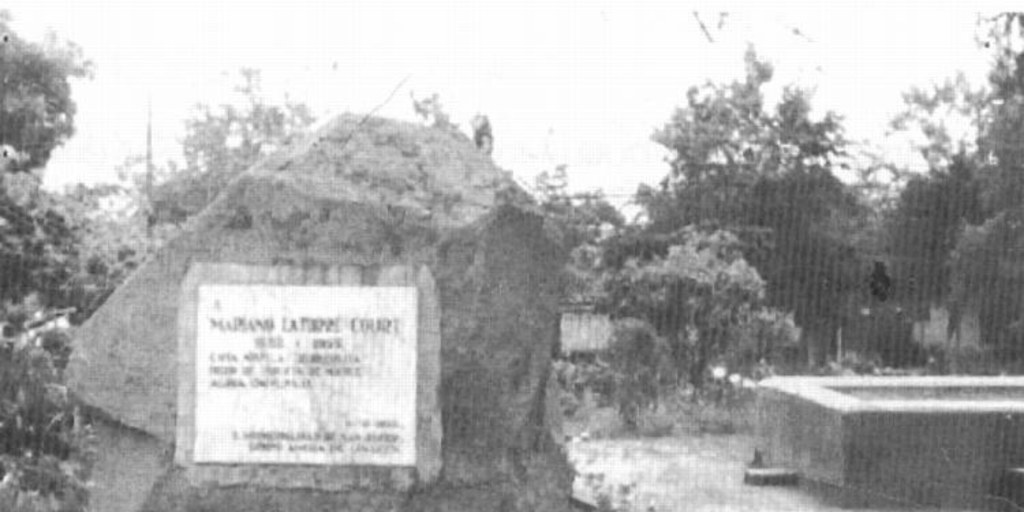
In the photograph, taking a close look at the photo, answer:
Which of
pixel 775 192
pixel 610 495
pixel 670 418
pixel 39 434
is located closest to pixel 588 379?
pixel 670 418

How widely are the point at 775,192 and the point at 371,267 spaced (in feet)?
77.0

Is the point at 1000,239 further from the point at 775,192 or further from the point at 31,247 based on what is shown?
the point at 31,247

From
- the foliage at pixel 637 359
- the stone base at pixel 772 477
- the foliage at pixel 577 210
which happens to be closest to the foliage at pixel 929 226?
the foliage at pixel 577 210

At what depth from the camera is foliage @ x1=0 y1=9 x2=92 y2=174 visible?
38.9 ft

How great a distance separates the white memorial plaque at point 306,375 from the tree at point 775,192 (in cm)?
2020

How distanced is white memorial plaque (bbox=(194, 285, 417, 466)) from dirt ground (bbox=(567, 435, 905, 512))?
2269mm

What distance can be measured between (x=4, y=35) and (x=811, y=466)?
735 centimetres

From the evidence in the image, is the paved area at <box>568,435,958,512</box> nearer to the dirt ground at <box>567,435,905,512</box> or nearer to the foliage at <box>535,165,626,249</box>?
the dirt ground at <box>567,435,905,512</box>

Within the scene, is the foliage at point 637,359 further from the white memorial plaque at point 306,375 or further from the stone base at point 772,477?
the white memorial plaque at point 306,375

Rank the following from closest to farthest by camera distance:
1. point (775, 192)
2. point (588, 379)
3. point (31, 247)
Result: point (31, 247) < point (588, 379) < point (775, 192)

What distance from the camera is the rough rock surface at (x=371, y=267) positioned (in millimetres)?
6004

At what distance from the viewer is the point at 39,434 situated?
24.0 ft

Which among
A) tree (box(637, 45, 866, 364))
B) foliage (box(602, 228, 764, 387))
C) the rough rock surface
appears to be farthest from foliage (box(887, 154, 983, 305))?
the rough rock surface

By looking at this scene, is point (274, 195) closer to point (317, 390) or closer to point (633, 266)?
point (317, 390)
